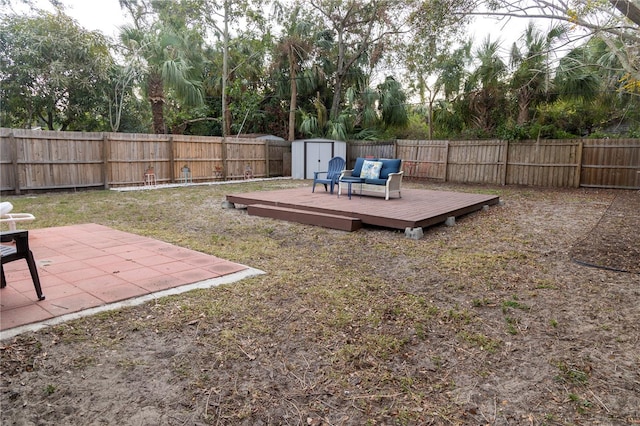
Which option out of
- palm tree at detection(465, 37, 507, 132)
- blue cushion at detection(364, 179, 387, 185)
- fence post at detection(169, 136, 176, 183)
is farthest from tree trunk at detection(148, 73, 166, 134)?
palm tree at detection(465, 37, 507, 132)

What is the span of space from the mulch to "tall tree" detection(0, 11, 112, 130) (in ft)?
47.5

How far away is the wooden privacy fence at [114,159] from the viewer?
390 inches

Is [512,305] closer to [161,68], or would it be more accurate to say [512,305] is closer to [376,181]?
[376,181]

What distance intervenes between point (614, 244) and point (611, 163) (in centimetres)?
844

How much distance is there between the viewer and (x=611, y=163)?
11.9m

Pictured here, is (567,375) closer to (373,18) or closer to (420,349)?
(420,349)

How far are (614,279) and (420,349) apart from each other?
2.46m

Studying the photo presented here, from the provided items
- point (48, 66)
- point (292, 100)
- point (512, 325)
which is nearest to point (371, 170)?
point (512, 325)

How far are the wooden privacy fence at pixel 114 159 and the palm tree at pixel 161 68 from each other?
A: 197cm

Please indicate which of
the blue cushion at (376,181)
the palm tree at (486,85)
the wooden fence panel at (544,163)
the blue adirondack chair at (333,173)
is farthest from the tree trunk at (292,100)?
the blue cushion at (376,181)

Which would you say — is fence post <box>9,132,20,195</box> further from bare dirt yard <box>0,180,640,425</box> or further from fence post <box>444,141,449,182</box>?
fence post <box>444,141,449,182</box>

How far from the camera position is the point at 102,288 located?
10.8ft

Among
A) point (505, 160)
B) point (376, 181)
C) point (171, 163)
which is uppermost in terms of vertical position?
point (505, 160)

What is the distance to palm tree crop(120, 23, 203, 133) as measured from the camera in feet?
45.4
